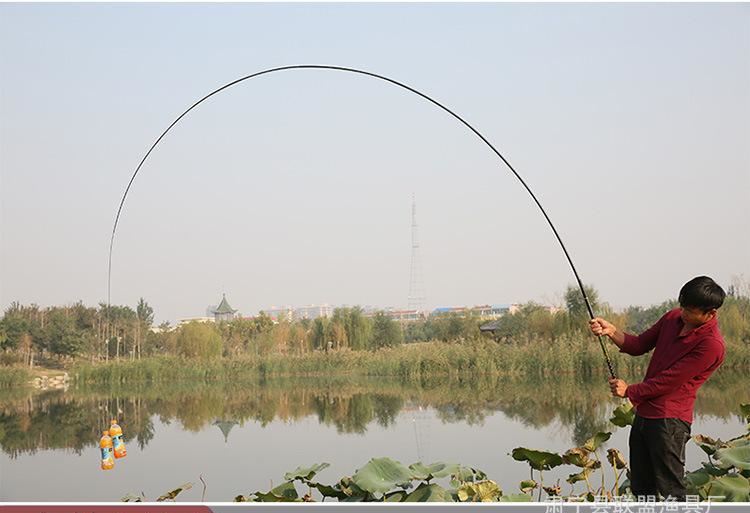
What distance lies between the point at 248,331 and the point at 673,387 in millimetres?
4721

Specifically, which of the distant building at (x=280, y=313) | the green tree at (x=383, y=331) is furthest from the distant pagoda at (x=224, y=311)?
the green tree at (x=383, y=331)

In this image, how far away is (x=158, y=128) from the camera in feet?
19.6

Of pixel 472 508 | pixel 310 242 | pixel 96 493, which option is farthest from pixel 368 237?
pixel 472 508

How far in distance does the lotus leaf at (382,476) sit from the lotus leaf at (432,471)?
0.04 m

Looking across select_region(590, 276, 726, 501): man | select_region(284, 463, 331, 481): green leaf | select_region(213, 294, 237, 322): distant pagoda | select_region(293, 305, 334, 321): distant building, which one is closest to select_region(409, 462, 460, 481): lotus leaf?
select_region(284, 463, 331, 481): green leaf

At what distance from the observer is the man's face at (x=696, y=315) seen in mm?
2391

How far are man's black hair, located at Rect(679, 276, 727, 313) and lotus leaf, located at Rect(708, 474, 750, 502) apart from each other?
0.85m

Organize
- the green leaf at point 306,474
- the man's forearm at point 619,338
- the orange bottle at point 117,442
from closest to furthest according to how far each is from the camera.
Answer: the man's forearm at point 619,338 → the green leaf at point 306,474 → the orange bottle at point 117,442

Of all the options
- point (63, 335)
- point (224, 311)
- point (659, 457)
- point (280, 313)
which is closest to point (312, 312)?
point (280, 313)

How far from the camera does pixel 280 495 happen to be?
3.26 m

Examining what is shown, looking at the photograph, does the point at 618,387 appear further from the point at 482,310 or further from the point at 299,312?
the point at 299,312

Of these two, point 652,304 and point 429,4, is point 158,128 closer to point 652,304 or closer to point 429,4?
point 429,4

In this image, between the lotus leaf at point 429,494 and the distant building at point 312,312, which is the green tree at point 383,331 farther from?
the lotus leaf at point 429,494

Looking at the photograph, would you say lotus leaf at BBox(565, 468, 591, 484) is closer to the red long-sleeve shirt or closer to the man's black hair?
the red long-sleeve shirt
